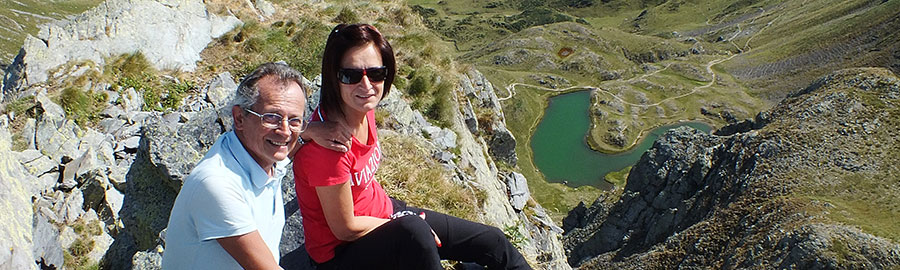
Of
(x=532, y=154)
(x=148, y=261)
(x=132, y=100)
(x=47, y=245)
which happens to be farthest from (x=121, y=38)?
(x=532, y=154)

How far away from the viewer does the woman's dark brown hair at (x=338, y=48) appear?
4.52 m

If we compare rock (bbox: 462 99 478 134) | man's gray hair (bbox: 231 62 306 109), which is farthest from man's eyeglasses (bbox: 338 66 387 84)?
rock (bbox: 462 99 478 134)

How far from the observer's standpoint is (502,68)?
16950cm

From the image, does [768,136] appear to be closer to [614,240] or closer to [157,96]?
[614,240]

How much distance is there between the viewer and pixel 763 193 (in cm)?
4309

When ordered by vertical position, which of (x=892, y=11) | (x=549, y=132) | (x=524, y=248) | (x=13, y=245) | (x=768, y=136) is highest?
(x=13, y=245)

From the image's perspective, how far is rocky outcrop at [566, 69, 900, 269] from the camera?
33.7 meters

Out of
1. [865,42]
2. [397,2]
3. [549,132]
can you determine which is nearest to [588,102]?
[549,132]

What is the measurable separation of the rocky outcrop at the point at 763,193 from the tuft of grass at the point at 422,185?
31599 millimetres

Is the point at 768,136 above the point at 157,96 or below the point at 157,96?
below

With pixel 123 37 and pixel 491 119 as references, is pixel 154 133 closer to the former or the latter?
pixel 123 37

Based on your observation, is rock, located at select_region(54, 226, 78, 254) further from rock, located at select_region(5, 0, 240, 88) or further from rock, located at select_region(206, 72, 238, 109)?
rock, located at select_region(5, 0, 240, 88)

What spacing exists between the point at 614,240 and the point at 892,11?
529 ft

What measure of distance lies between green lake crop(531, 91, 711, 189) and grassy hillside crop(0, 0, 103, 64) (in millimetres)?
140407
